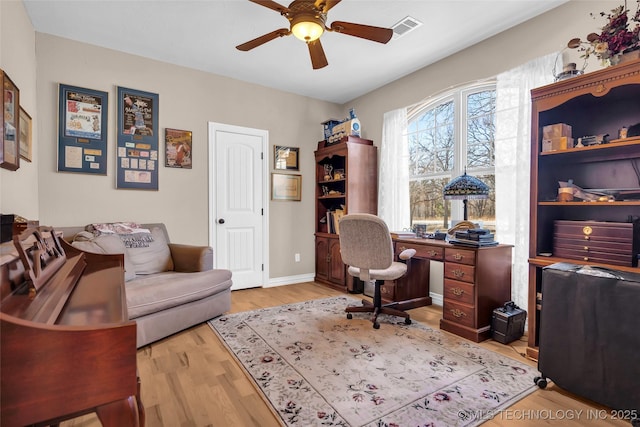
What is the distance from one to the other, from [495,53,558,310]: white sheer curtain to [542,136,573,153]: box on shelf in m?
0.41

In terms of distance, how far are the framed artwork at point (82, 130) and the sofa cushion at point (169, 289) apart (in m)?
1.30

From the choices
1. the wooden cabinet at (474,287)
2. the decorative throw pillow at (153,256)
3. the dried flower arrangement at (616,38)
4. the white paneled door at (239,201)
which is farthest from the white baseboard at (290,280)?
the dried flower arrangement at (616,38)

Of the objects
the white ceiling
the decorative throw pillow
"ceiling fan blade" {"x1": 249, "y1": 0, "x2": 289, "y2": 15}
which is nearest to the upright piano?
"ceiling fan blade" {"x1": 249, "y1": 0, "x2": 289, "y2": 15}

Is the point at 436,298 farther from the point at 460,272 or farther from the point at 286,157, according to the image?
the point at 286,157

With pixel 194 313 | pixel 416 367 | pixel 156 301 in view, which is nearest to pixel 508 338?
pixel 416 367

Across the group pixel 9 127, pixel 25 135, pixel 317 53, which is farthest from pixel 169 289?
pixel 317 53

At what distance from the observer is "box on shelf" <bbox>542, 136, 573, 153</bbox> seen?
2123mm

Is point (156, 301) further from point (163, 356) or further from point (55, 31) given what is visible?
point (55, 31)

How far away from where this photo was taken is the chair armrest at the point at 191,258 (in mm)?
2941

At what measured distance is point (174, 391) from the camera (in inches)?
69.7

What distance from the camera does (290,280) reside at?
4.36 m

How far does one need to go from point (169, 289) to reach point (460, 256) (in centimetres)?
238

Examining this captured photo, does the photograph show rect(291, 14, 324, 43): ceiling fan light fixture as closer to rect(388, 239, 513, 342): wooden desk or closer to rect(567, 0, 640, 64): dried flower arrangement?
rect(567, 0, 640, 64): dried flower arrangement

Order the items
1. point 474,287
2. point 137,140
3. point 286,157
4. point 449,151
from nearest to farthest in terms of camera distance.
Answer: point 474,287 → point 137,140 → point 449,151 → point 286,157
